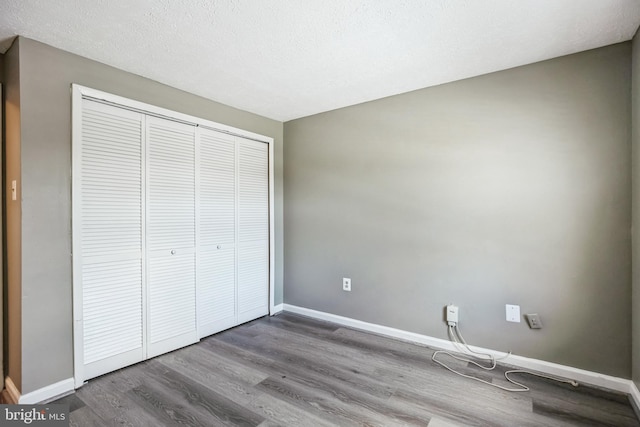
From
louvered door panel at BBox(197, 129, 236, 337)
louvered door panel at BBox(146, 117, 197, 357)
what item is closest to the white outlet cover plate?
louvered door panel at BBox(197, 129, 236, 337)

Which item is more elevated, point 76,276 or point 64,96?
point 64,96

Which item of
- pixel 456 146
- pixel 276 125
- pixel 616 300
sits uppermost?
pixel 276 125

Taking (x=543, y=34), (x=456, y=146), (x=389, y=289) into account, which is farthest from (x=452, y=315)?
(x=543, y=34)

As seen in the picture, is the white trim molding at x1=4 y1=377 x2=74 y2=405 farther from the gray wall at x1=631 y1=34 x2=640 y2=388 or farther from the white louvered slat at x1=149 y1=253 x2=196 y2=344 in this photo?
the gray wall at x1=631 y1=34 x2=640 y2=388

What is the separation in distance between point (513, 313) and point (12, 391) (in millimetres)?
3478

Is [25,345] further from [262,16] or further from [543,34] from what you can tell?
[543,34]

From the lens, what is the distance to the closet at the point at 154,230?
2.07 meters

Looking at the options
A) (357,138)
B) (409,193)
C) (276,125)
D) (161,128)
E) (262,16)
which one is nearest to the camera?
(262,16)

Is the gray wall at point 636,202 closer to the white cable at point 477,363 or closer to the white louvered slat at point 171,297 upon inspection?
the white cable at point 477,363

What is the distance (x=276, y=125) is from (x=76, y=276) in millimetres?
2431

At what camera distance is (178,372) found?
2215 mm

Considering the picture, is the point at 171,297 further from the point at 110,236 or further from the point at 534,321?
the point at 534,321

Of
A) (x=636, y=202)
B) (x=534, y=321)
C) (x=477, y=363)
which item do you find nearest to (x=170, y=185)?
(x=477, y=363)

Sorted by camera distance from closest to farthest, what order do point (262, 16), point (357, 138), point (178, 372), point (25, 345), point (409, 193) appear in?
point (262, 16) → point (25, 345) → point (178, 372) → point (409, 193) → point (357, 138)
